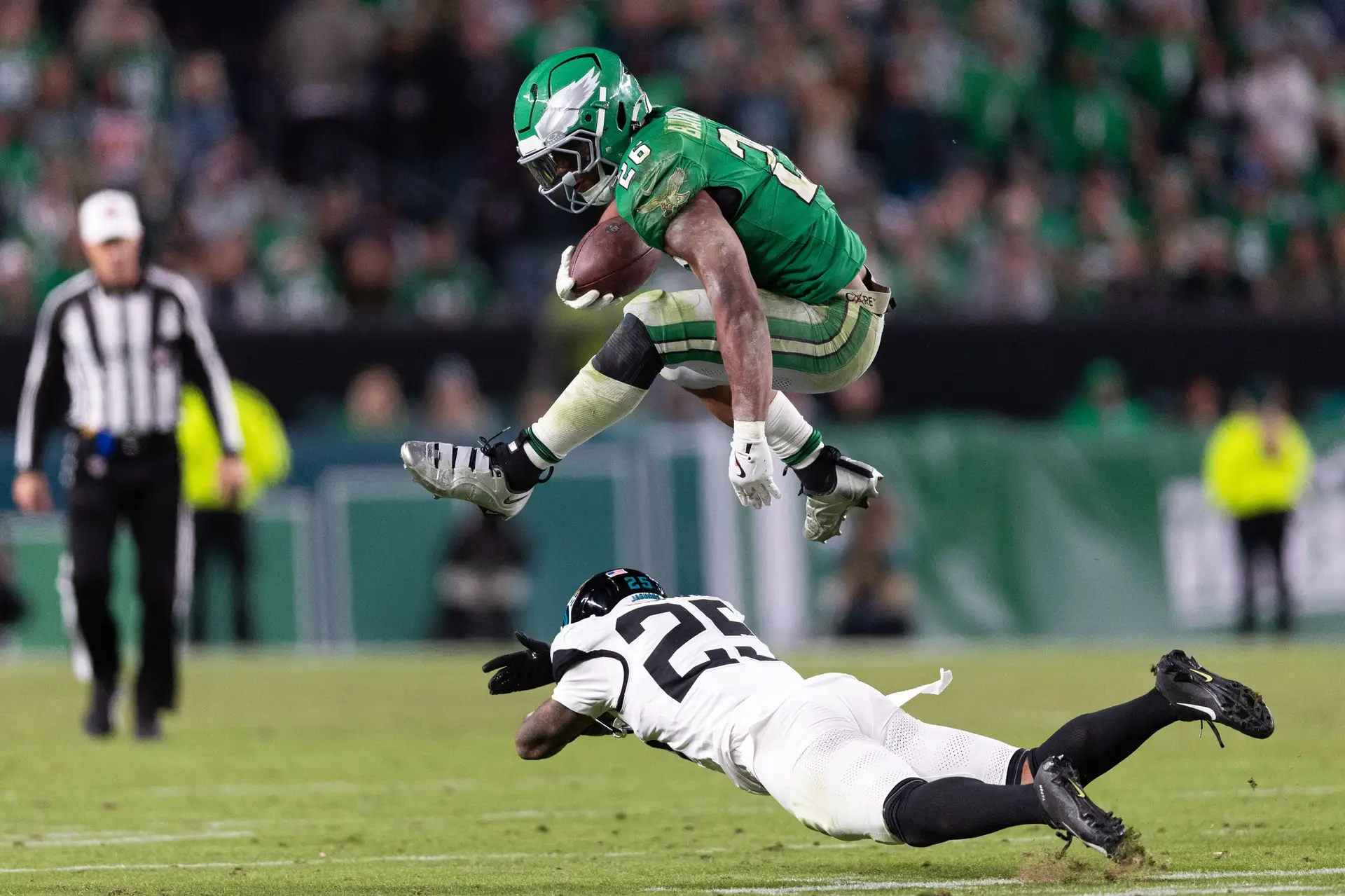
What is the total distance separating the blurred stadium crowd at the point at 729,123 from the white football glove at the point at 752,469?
9.61 meters

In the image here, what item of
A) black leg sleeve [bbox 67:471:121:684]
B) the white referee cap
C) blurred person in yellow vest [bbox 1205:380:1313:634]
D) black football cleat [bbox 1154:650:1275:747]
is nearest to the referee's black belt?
black leg sleeve [bbox 67:471:121:684]

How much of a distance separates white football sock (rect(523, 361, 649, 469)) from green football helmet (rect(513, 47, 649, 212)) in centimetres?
53

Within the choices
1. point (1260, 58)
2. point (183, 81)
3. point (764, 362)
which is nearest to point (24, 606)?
point (183, 81)

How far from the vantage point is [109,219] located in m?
9.54

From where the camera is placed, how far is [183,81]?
16.4m

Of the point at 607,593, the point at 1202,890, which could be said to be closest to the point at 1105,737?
the point at 1202,890

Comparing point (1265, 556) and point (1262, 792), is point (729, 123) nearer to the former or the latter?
point (1265, 556)

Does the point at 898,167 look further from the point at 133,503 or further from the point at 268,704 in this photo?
the point at 133,503

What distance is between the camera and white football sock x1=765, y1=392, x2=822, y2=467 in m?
6.40

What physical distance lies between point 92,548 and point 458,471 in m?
3.69

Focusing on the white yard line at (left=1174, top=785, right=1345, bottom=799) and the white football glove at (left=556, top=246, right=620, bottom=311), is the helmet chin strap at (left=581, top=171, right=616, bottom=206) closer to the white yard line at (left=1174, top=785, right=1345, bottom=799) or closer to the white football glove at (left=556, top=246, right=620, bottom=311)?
the white football glove at (left=556, top=246, right=620, bottom=311)

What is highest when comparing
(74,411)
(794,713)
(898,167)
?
Result: (898,167)

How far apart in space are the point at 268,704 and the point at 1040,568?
589 cm

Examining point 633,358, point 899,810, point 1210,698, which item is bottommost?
point 899,810
